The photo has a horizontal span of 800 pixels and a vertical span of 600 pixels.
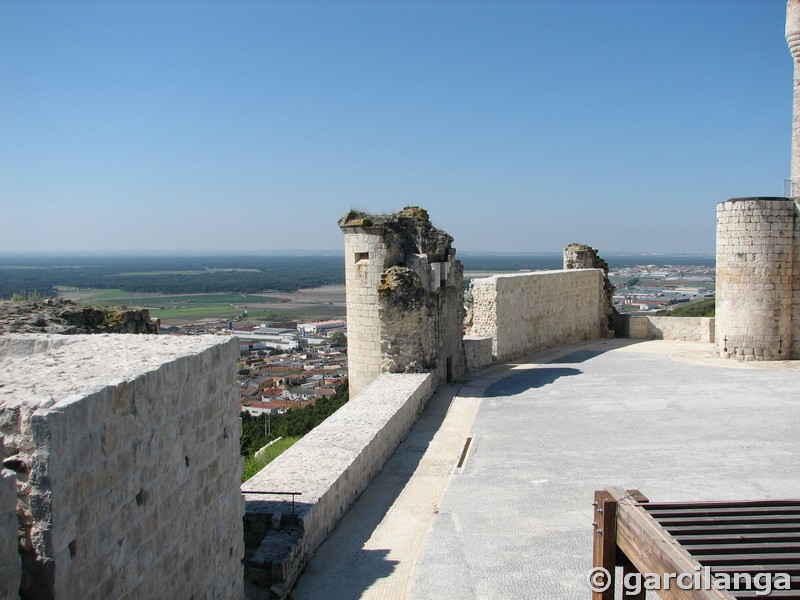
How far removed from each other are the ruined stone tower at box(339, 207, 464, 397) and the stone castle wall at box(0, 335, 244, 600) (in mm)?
7721

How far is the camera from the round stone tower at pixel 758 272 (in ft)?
51.5

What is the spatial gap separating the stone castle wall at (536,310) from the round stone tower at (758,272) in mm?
4318

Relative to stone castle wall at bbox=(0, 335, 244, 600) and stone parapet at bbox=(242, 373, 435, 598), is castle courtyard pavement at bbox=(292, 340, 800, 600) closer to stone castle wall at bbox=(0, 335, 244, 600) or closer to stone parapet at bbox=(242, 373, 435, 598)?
stone parapet at bbox=(242, 373, 435, 598)

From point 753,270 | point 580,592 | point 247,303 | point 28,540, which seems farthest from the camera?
point 247,303

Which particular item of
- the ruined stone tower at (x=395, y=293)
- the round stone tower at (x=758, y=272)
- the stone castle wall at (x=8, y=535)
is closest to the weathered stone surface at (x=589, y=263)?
the round stone tower at (x=758, y=272)

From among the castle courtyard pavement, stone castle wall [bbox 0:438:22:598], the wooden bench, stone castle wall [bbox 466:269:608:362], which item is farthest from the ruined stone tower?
stone castle wall [bbox 0:438:22:598]

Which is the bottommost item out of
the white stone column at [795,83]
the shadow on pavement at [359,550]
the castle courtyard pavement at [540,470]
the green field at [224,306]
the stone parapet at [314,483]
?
the green field at [224,306]

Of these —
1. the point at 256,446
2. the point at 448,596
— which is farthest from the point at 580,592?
the point at 256,446

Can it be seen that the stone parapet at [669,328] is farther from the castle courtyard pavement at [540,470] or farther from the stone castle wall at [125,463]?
the stone castle wall at [125,463]

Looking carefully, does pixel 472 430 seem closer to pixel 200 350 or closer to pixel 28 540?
pixel 200 350

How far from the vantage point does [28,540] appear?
2.83 metres

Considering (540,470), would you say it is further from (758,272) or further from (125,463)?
(758,272)

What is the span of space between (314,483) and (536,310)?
39.8ft

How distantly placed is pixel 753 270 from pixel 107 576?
15886mm
